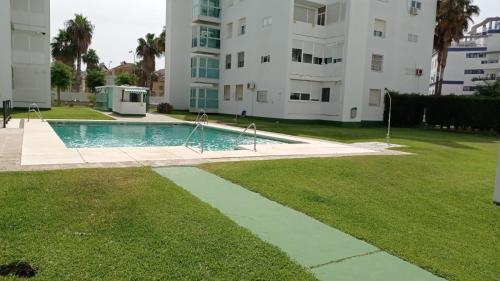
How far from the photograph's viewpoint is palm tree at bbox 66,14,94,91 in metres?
54.5

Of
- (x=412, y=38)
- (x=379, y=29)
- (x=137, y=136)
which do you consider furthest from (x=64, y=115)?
(x=412, y=38)

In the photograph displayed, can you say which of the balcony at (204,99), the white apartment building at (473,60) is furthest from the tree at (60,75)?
the white apartment building at (473,60)

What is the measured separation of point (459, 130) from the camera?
29.0 metres

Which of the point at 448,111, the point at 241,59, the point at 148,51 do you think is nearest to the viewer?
the point at 448,111

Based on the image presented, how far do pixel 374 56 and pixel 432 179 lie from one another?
22.8m

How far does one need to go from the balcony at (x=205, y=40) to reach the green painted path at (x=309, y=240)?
30.5m

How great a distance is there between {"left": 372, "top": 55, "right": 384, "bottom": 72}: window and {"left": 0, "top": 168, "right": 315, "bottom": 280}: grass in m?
27.0

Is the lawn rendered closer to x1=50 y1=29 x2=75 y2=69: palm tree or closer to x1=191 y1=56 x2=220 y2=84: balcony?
x1=191 y1=56 x2=220 y2=84: balcony

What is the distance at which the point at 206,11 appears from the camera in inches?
1417

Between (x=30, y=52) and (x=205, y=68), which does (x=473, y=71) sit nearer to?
(x=205, y=68)

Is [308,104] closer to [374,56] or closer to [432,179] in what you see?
[374,56]

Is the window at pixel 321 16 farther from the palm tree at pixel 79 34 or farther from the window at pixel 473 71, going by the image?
the window at pixel 473 71

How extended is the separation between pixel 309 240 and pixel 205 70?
32.6m

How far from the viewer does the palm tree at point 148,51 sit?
59.2 metres
